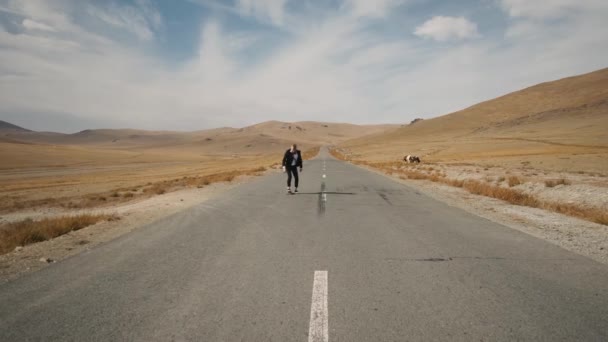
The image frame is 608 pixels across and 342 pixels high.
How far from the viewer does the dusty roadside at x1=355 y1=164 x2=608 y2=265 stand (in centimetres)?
653

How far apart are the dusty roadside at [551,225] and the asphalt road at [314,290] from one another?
506 millimetres

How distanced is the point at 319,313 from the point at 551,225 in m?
7.72

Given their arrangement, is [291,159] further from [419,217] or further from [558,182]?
[558,182]

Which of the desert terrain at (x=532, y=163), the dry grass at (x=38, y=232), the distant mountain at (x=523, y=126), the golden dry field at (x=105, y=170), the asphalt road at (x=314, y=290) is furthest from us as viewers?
the distant mountain at (x=523, y=126)

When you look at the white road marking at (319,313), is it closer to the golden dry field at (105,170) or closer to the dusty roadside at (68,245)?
the dusty roadside at (68,245)

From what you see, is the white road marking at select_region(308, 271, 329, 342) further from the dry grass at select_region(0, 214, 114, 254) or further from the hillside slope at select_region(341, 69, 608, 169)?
the hillside slope at select_region(341, 69, 608, 169)

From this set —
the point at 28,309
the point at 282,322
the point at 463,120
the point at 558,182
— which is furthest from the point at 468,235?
the point at 463,120

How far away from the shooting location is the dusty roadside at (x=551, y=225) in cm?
653

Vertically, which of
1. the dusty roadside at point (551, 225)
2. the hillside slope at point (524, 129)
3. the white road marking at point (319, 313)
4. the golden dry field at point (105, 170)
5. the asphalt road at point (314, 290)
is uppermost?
the hillside slope at point (524, 129)

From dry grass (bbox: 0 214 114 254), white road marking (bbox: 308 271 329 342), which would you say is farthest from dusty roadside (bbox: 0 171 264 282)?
white road marking (bbox: 308 271 329 342)

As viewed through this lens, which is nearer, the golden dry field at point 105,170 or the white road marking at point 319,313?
the white road marking at point 319,313

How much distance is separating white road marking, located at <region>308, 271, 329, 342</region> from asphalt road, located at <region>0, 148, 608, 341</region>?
2 cm

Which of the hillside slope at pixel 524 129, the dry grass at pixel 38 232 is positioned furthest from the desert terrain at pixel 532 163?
the dry grass at pixel 38 232

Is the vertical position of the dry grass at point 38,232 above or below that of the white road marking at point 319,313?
below
